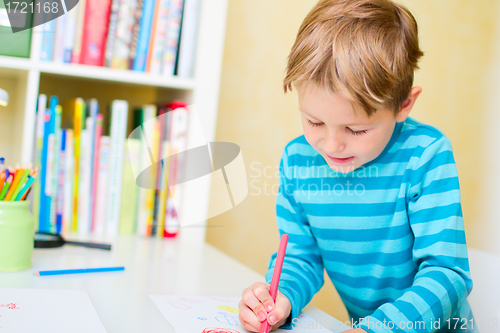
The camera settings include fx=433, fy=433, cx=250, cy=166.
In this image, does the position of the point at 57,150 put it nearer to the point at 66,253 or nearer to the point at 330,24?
the point at 66,253

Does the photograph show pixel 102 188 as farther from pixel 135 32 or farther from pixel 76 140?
pixel 135 32

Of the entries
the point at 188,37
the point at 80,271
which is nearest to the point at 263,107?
the point at 188,37

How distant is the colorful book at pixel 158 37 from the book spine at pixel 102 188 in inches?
7.6

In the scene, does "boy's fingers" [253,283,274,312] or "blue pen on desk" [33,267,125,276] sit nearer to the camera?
"boy's fingers" [253,283,274,312]

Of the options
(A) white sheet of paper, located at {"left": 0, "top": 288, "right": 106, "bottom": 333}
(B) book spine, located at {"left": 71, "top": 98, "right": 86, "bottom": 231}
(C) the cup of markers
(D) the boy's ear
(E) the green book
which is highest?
(E) the green book

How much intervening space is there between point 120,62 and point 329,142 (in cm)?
58

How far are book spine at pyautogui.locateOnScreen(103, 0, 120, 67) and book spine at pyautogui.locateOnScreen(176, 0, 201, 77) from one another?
148 mm

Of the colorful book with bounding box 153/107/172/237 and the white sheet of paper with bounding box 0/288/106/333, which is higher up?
the colorful book with bounding box 153/107/172/237

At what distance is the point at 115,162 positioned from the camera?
0.97m

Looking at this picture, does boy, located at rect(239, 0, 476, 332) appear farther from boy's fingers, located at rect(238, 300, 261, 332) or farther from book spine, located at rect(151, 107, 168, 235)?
book spine, located at rect(151, 107, 168, 235)

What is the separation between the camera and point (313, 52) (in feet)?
1.89

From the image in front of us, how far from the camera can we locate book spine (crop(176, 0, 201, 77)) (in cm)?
100

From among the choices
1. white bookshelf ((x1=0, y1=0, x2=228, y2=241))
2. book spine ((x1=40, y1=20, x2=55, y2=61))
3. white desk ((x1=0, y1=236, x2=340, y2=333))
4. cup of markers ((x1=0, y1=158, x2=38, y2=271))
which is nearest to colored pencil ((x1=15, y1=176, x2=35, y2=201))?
cup of markers ((x1=0, y1=158, x2=38, y2=271))

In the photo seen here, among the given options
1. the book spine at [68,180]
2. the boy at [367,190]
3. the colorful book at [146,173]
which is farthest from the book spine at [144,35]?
the boy at [367,190]
